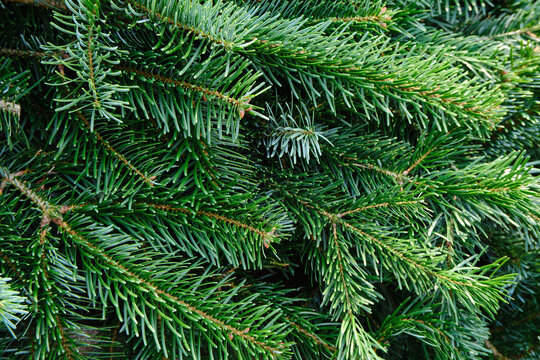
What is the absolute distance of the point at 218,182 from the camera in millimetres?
430

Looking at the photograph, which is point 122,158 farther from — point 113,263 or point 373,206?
point 373,206

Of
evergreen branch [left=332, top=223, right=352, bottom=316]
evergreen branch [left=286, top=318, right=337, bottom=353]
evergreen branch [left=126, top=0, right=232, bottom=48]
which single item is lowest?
evergreen branch [left=286, top=318, right=337, bottom=353]

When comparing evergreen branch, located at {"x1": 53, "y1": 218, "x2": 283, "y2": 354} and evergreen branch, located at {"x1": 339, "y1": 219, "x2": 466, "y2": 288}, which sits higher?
evergreen branch, located at {"x1": 53, "y1": 218, "x2": 283, "y2": 354}

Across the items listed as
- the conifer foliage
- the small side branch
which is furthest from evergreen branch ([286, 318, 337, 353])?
the small side branch

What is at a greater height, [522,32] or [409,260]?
[522,32]

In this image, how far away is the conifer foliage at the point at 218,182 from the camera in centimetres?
38

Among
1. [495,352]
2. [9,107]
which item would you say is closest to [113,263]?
[9,107]

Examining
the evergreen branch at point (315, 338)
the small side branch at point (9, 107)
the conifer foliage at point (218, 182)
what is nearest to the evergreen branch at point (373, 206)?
the conifer foliage at point (218, 182)

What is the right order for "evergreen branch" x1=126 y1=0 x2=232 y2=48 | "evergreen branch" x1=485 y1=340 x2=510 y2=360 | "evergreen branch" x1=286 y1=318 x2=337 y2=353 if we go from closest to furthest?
"evergreen branch" x1=126 y1=0 x2=232 y2=48 → "evergreen branch" x1=286 y1=318 x2=337 y2=353 → "evergreen branch" x1=485 y1=340 x2=510 y2=360

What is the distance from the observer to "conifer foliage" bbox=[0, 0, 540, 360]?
0.38 m

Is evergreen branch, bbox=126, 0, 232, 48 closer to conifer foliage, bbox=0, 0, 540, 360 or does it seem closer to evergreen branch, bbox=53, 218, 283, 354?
conifer foliage, bbox=0, 0, 540, 360

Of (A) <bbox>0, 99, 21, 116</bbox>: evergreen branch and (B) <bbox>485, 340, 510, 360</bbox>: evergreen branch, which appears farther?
(B) <bbox>485, 340, 510, 360</bbox>: evergreen branch

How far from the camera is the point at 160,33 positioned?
0.38 metres

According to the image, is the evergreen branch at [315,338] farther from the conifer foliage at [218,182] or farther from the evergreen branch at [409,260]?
the evergreen branch at [409,260]
